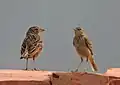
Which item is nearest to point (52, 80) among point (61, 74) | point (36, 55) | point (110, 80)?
point (61, 74)

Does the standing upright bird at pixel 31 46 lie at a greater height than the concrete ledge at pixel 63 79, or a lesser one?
greater

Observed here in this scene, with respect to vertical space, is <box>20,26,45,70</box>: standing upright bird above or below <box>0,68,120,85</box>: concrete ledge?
above

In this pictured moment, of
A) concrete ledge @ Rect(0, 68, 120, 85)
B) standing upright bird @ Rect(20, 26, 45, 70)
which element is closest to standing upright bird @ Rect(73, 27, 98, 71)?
standing upright bird @ Rect(20, 26, 45, 70)

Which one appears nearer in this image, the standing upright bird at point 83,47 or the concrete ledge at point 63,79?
the concrete ledge at point 63,79

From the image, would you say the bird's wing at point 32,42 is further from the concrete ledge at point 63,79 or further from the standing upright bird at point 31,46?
the concrete ledge at point 63,79

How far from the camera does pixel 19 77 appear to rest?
77.2 inches

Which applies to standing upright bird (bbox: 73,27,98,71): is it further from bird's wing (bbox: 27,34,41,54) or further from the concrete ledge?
the concrete ledge

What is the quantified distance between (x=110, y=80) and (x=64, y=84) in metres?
0.26

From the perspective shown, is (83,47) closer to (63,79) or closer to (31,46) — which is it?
(31,46)

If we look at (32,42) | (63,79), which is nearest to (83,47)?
(32,42)

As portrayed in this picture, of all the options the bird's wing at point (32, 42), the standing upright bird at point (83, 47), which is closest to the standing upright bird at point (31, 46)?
the bird's wing at point (32, 42)

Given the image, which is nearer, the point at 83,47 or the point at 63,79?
the point at 63,79

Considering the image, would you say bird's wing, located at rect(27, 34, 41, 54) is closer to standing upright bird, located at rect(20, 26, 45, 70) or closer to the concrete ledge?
standing upright bird, located at rect(20, 26, 45, 70)

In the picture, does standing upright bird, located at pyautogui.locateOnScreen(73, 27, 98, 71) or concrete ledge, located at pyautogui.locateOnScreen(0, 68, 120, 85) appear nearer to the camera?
concrete ledge, located at pyautogui.locateOnScreen(0, 68, 120, 85)
